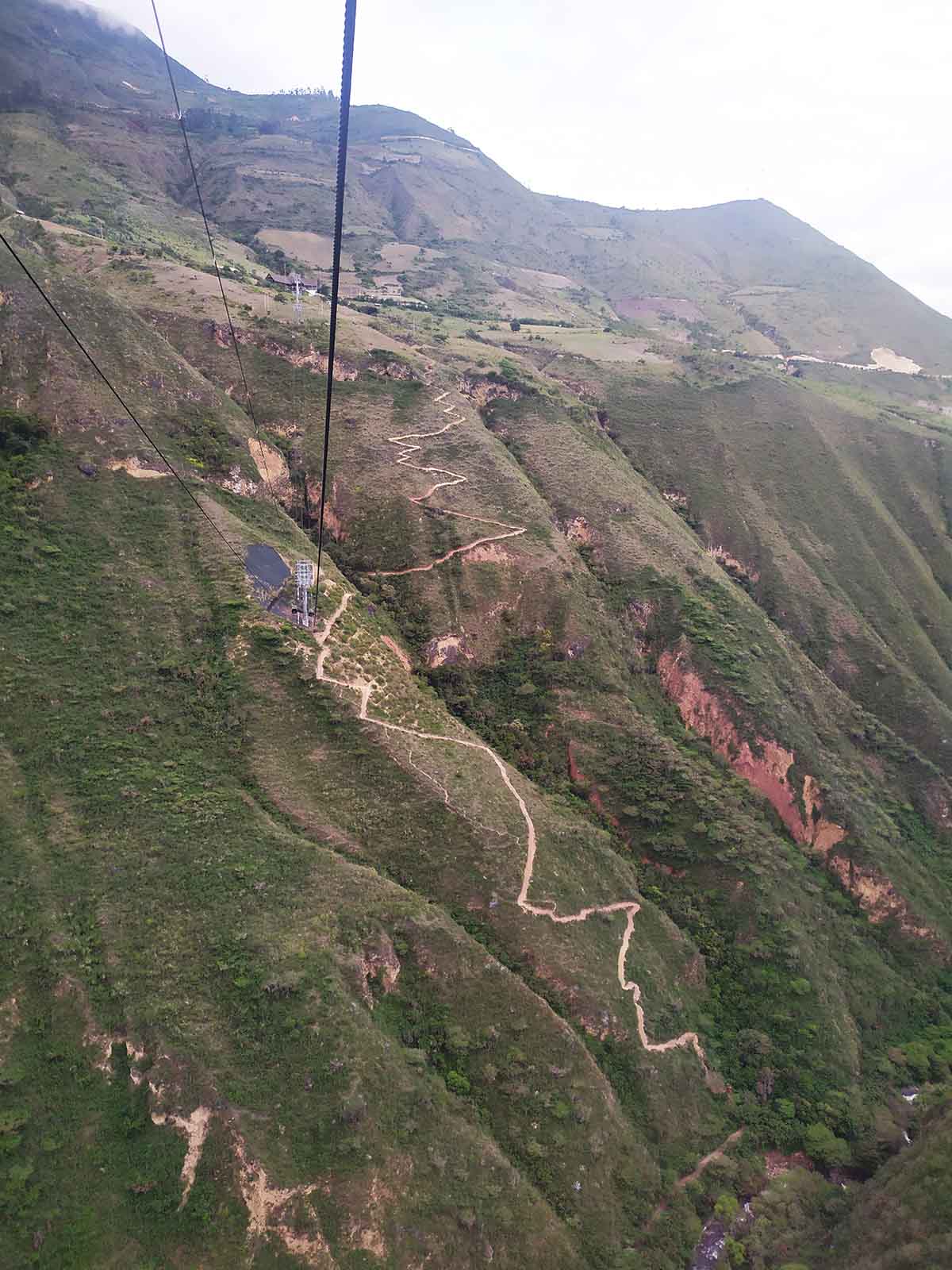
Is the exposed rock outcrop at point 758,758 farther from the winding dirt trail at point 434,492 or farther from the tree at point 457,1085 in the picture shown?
the tree at point 457,1085

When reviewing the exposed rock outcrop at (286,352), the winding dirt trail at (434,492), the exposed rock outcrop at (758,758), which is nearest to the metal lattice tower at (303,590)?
the winding dirt trail at (434,492)

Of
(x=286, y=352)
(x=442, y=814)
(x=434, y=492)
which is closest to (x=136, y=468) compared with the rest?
(x=434, y=492)

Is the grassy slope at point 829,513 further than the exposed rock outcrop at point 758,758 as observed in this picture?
Yes

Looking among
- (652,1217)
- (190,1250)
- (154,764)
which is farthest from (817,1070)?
(154,764)

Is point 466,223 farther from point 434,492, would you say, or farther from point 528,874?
point 528,874

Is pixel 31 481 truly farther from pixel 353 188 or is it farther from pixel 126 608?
pixel 353 188

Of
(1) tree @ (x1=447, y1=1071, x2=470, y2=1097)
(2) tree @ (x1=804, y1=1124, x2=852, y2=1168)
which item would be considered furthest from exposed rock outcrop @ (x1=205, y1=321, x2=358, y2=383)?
(2) tree @ (x1=804, y1=1124, x2=852, y2=1168)

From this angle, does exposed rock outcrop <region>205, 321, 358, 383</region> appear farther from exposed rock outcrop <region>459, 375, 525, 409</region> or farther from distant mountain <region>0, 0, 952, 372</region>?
distant mountain <region>0, 0, 952, 372</region>
